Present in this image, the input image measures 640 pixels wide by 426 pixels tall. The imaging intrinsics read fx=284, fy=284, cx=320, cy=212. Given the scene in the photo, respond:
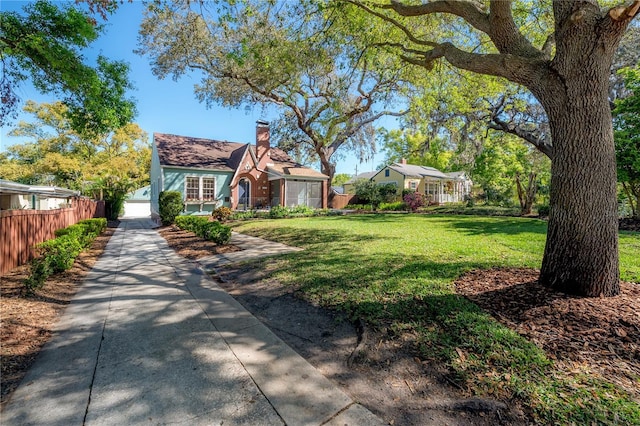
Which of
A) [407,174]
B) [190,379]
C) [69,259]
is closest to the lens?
[190,379]

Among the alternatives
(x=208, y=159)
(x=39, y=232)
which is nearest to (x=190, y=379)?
(x=39, y=232)

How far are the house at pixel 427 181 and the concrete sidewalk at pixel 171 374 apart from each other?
2924cm

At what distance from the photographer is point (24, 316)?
388cm

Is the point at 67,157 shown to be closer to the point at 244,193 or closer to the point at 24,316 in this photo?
the point at 244,193

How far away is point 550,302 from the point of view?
3.52m

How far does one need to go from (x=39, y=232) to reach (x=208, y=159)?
14129mm

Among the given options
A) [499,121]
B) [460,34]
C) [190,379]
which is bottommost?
[190,379]

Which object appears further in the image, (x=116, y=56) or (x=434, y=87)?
(x=434, y=87)

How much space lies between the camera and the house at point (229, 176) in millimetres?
19156

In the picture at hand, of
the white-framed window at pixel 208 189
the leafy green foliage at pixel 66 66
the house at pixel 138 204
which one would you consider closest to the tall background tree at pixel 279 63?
the leafy green foliage at pixel 66 66

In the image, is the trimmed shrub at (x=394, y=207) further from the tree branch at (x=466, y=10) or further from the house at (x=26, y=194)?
the house at (x=26, y=194)

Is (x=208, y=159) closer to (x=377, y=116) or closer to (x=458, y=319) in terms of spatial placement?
(x=377, y=116)

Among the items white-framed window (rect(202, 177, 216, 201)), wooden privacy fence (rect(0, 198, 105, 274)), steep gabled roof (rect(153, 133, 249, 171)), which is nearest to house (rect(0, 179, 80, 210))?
wooden privacy fence (rect(0, 198, 105, 274))

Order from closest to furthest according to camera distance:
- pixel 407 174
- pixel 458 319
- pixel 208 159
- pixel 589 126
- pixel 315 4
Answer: pixel 458 319 → pixel 589 126 → pixel 315 4 → pixel 208 159 → pixel 407 174
